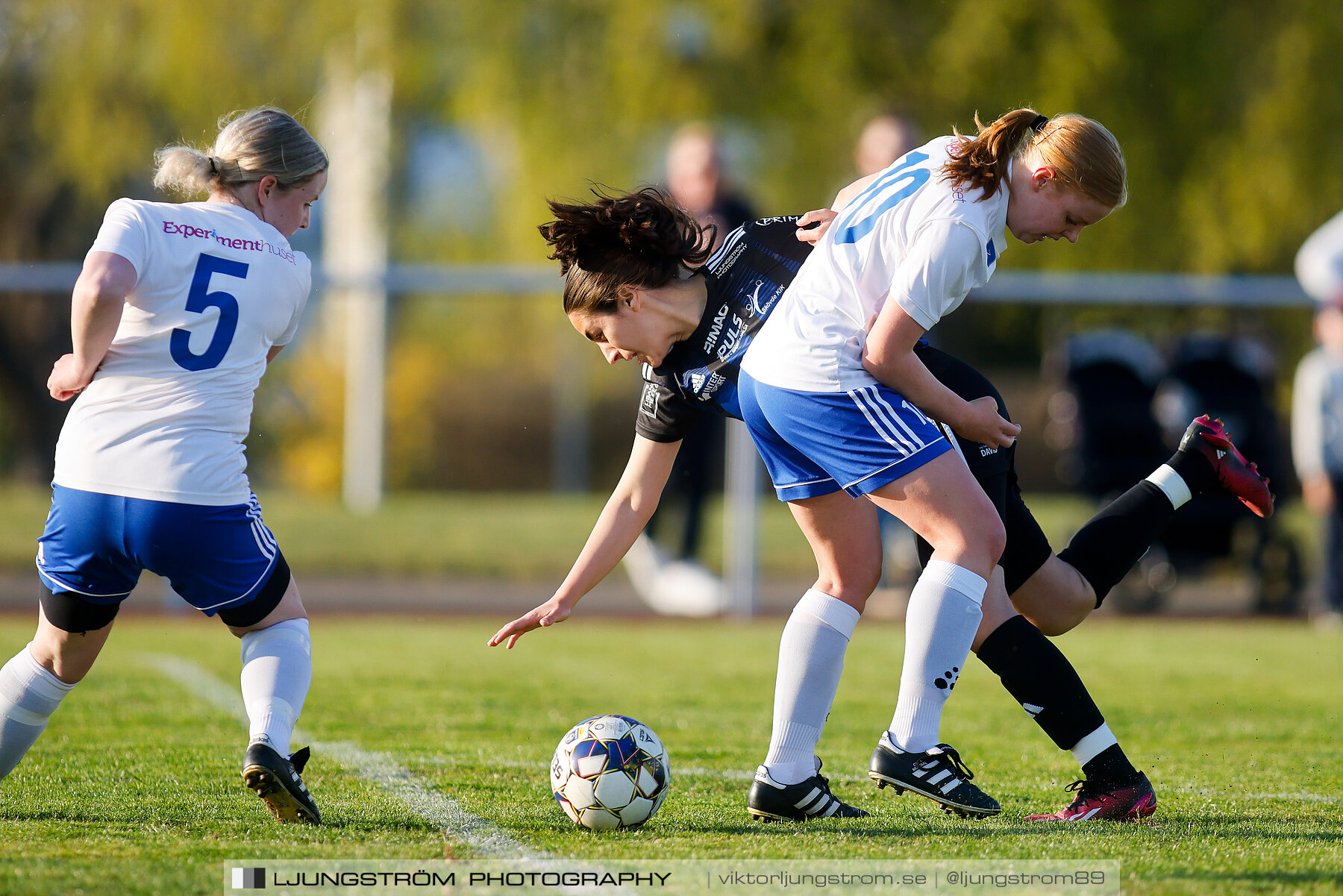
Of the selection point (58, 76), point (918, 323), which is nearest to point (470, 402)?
point (58, 76)

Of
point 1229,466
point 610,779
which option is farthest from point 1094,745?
point 610,779

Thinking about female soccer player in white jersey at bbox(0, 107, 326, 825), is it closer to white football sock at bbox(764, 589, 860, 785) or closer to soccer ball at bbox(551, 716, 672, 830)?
soccer ball at bbox(551, 716, 672, 830)

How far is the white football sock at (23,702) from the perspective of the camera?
3.03 m

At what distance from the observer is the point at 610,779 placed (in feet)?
9.90

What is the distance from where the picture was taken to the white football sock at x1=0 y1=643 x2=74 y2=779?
3.03 meters

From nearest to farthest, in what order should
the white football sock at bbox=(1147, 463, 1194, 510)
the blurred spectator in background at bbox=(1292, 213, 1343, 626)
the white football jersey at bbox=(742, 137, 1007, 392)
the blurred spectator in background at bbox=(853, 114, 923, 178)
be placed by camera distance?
the white football jersey at bbox=(742, 137, 1007, 392) → the white football sock at bbox=(1147, 463, 1194, 510) → the blurred spectator in background at bbox=(853, 114, 923, 178) → the blurred spectator in background at bbox=(1292, 213, 1343, 626)

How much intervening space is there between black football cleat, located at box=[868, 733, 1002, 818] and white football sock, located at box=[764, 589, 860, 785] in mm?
214

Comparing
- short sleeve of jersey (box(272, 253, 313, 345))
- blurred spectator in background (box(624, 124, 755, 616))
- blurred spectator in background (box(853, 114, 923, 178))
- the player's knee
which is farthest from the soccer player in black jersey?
blurred spectator in background (box(624, 124, 755, 616))

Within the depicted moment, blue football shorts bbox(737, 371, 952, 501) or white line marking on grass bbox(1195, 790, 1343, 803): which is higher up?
blue football shorts bbox(737, 371, 952, 501)

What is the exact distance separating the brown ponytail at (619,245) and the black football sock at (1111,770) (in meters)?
1.46

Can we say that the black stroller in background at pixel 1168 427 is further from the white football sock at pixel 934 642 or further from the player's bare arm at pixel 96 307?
the player's bare arm at pixel 96 307

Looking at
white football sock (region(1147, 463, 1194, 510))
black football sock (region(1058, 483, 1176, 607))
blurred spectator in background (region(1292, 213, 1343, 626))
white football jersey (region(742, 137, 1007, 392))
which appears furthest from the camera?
blurred spectator in background (region(1292, 213, 1343, 626))

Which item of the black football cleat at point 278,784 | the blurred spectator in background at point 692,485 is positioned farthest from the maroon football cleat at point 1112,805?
the blurred spectator in background at point 692,485

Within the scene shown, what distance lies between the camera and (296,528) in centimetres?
1103
